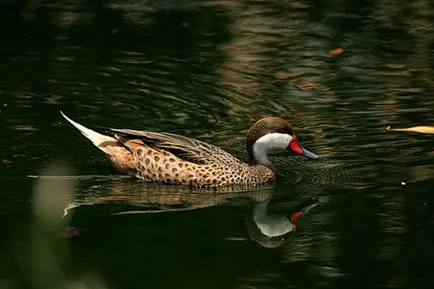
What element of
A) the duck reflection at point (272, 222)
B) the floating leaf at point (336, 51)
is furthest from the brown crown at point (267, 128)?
the floating leaf at point (336, 51)

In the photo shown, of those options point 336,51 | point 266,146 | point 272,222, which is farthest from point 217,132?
A: point 336,51

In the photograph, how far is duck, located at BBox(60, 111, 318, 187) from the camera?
10.7 metres

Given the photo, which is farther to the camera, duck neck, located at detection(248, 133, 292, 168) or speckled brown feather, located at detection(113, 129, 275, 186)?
duck neck, located at detection(248, 133, 292, 168)

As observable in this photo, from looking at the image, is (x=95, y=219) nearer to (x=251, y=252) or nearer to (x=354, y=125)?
(x=251, y=252)

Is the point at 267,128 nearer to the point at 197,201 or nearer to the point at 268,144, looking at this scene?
the point at 268,144

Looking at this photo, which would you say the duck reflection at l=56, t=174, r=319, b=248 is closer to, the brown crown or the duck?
the duck

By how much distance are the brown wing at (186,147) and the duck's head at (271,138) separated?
0.21 metres

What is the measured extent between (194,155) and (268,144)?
0.60 meters

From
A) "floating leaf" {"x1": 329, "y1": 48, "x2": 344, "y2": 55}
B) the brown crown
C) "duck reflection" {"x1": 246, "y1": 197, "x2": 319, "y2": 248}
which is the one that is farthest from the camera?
"floating leaf" {"x1": 329, "y1": 48, "x2": 344, "y2": 55}

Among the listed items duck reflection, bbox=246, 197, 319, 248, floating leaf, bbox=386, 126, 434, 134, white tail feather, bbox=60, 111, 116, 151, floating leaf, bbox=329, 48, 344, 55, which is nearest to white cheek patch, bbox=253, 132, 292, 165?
duck reflection, bbox=246, 197, 319, 248

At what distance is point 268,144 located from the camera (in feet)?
35.8

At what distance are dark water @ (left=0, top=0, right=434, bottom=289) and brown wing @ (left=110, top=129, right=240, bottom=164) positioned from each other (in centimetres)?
31

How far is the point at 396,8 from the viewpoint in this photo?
16625 millimetres

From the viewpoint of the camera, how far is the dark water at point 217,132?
28.1 feet
